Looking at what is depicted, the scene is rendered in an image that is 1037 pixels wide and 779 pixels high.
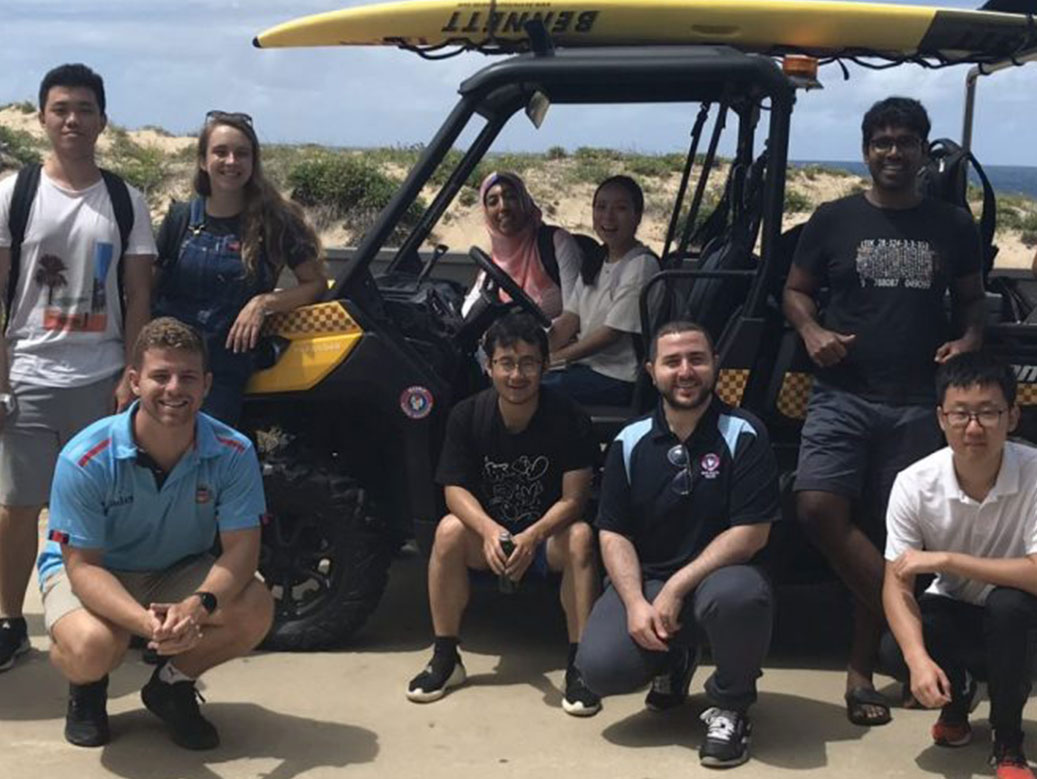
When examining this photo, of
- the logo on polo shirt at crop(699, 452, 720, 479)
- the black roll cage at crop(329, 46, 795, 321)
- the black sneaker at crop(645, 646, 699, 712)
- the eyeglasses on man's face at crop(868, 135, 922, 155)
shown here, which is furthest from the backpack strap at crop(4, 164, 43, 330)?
the eyeglasses on man's face at crop(868, 135, 922, 155)

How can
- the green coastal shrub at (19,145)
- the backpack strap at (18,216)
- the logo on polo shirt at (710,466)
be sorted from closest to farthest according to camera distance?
the logo on polo shirt at (710,466) < the backpack strap at (18,216) < the green coastal shrub at (19,145)

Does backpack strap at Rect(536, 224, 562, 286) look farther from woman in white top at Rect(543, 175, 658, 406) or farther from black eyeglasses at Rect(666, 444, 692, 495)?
black eyeglasses at Rect(666, 444, 692, 495)

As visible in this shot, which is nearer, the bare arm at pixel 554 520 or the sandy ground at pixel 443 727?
the sandy ground at pixel 443 727

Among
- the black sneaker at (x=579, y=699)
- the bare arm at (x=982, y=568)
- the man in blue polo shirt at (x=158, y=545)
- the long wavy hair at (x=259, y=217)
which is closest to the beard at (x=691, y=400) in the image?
the bare arm at (x=982, y=568)

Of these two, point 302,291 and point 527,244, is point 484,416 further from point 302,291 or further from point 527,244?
point 527,244

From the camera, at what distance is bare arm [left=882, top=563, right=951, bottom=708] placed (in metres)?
3.55

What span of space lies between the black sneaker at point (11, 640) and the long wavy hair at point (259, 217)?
4.51 ft

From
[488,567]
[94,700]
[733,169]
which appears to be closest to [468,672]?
[488,567]

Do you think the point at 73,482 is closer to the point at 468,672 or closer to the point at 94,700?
the point at 94,700

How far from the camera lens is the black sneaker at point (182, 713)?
12.6 ft

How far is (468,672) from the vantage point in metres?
4.50

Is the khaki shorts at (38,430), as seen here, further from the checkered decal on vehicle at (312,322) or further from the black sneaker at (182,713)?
the black sneaker at (182,713)

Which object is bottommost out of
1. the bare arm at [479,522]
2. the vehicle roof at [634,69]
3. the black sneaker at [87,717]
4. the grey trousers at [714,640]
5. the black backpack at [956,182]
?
the black sneaker at [87,717]

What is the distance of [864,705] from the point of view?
4.07 meters
